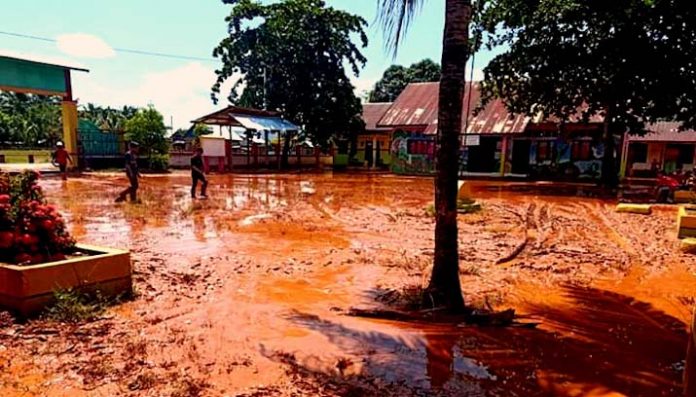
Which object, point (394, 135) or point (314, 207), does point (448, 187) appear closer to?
point (314, 207)

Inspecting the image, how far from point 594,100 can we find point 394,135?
43.9 ft

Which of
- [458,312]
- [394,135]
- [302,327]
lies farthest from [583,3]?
[302,327]

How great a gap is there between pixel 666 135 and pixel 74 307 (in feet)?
111

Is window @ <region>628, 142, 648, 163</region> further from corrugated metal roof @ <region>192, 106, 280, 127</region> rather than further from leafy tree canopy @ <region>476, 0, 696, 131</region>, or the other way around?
corrugated metal roof @ <region>192, 106, 280, 127</region>

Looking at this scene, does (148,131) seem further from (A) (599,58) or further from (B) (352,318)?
(B) (352,318)

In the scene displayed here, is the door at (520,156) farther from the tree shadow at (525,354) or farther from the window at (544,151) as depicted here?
the tree shadow at (525,354)

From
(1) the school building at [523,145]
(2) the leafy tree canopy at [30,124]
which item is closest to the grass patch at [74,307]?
(1) the school building at [523,145]

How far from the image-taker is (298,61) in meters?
32.5

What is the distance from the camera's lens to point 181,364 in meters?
4.27

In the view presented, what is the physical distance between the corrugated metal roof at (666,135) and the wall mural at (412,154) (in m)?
11.9

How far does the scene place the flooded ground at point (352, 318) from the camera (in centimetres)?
406

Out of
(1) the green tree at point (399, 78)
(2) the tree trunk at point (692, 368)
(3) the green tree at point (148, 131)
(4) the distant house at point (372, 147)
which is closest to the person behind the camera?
(2) the tree trunk at point (692, 368)

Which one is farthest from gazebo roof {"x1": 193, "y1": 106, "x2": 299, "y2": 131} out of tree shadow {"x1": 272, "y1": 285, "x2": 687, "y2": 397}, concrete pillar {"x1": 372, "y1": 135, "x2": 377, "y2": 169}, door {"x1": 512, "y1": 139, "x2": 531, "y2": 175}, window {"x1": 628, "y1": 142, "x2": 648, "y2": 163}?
tree shadow {"x1": 272, "y1": 285, "x2": 687, "y2": 397}

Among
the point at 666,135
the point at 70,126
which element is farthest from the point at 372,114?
the point at 70,126
